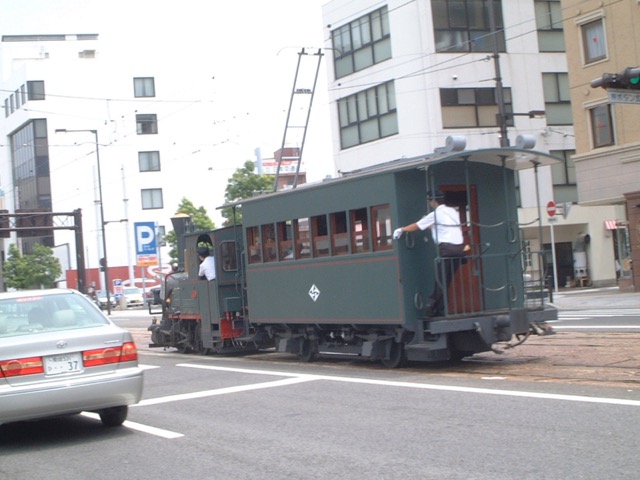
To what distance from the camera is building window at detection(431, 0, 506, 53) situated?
120 feet

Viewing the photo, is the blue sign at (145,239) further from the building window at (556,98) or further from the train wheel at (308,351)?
the train wheel at (308,351)

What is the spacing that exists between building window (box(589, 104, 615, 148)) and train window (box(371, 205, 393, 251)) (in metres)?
20.7

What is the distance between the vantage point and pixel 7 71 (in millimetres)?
74375

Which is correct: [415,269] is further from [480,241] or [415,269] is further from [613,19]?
[613,19]

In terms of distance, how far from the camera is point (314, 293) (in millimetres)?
14344

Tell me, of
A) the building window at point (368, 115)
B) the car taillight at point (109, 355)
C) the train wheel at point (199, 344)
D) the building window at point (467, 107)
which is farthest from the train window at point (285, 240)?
the building window at point (467, 107)

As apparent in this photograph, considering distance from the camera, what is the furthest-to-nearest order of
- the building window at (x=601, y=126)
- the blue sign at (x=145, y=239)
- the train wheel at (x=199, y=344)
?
the blue sign at (x=145, y=239)
the building window at (x=601, y=126)
the train wheel at (x=199, y=344)

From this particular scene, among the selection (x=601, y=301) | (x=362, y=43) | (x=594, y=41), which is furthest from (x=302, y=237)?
(x=362, y=43)

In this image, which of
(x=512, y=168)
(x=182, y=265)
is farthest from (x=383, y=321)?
(x=182, y=265)

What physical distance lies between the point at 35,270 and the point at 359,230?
171 ft

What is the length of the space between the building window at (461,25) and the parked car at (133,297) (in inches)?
1357

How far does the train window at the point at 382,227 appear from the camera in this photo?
1275 centimetres

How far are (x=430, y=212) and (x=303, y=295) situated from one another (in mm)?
2954

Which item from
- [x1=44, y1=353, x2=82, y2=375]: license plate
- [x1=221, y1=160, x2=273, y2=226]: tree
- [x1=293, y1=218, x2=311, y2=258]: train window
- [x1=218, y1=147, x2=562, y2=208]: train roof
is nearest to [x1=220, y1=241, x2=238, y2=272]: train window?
[x1=293, y1=218, x2=311, y2=258]: train window
